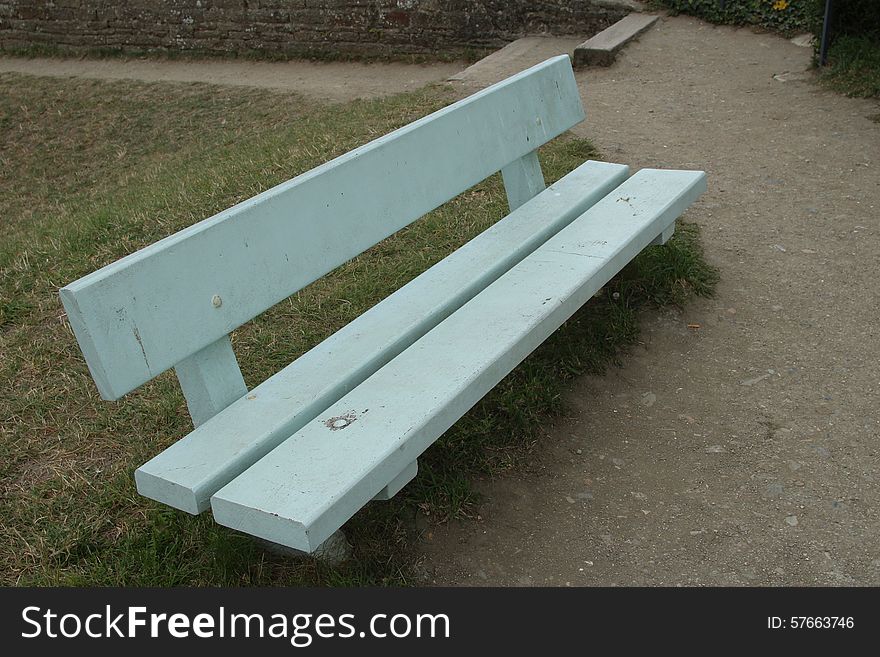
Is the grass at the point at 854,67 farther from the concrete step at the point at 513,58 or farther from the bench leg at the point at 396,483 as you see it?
the bench leg at the point at 396,483

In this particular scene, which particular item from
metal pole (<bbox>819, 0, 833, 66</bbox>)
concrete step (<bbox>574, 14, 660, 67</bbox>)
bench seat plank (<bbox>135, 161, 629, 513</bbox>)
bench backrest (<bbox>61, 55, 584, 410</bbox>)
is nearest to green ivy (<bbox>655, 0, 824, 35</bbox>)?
concrete step (<bbox>574, 14, 660, 67</bbox>)

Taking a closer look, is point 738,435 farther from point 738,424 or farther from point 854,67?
point 854,67

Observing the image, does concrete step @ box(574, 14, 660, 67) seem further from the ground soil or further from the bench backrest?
the bench backrest

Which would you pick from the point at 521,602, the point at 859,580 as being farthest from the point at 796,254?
the point at 521,602

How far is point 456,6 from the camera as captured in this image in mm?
9219

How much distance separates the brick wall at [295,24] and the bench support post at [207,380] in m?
6.82

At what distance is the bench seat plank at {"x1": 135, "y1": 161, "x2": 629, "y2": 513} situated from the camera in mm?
2225

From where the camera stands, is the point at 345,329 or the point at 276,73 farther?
the point at 276,73

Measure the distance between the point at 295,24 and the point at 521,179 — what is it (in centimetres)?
699

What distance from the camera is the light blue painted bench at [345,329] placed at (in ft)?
7.04

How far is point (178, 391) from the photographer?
336 cm

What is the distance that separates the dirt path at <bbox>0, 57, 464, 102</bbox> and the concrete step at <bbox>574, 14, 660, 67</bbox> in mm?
1635

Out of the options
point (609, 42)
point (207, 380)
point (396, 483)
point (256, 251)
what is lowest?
point (609, 42)

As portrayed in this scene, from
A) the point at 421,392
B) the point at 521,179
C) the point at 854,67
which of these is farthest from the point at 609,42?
the point at 421,392
